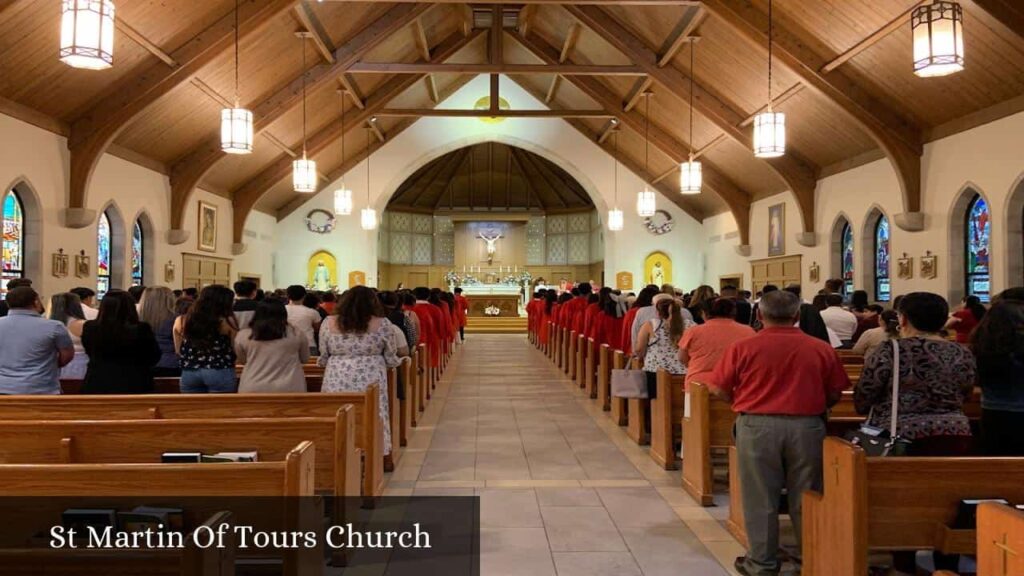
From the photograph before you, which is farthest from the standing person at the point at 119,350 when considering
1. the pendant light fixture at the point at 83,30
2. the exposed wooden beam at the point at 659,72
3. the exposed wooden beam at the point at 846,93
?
the exposed wooden beam at the point at 659,72

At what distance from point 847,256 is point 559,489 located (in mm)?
11179

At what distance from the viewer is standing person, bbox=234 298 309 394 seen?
5.03 m

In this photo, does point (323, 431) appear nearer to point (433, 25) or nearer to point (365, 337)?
point (365, 337)

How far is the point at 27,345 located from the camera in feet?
15.8

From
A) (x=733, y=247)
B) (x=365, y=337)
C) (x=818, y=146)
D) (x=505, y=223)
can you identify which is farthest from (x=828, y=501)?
(x=505, y=223)

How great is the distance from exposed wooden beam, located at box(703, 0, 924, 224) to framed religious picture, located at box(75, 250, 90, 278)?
374 inches

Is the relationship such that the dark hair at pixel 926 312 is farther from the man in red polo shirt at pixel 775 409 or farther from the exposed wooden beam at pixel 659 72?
the exposed wooden beam at pixel 659 72

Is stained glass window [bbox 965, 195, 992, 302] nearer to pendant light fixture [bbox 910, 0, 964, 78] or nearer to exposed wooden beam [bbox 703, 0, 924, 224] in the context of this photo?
exposed wooden beam [bbox 703, 0, 924, 224]

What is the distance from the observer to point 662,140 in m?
18.2

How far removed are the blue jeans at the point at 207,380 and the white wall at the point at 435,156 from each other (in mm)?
16551

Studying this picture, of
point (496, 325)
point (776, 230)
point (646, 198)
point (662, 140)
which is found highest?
point (662, 140)

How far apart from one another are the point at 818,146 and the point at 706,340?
1049 centimetres

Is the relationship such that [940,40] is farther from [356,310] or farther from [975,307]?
[356,310]

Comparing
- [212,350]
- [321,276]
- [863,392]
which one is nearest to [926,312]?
[863,392]
